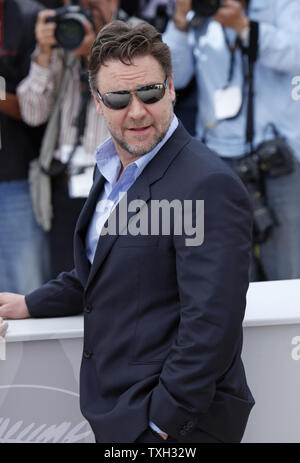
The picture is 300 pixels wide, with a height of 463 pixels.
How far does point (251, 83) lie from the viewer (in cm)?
303

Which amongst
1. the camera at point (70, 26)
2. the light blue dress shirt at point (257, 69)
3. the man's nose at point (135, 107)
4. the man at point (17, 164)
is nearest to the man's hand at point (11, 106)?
the man at point (17, 164)

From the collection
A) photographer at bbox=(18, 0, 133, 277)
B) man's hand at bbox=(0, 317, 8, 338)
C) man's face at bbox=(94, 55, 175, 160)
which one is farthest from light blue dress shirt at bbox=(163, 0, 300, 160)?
man's hand at bbox=(0, 317, 8, 338)

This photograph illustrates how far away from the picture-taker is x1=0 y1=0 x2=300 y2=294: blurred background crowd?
9.80 feet

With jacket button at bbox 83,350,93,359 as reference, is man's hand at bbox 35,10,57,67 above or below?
above

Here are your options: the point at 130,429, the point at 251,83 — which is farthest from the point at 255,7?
the point at 130,429

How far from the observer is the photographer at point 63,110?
3.01 m

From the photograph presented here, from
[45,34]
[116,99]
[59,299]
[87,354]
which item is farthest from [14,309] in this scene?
[45,34]

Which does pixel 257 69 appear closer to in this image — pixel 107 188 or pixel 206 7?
pixel 206 7

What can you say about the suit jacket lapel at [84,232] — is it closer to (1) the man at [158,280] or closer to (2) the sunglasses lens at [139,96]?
(1) the man at [158,280]

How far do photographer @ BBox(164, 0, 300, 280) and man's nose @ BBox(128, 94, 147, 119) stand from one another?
67.5 inches

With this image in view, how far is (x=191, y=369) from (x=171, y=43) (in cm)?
208

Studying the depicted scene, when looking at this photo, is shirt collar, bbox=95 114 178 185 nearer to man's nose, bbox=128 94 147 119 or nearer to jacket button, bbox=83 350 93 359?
man's nose, bbox=128 94 147 119

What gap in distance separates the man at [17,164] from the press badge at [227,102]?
906mm

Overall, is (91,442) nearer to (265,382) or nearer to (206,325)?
(265,382)
